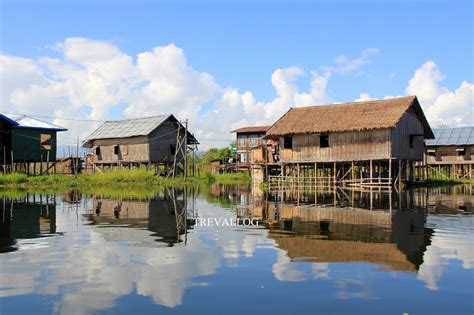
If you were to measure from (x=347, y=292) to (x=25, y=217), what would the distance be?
1142 centimetres

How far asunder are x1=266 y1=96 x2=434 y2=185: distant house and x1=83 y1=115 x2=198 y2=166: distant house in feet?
39.2

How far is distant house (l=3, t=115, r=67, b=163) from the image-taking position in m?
35.0

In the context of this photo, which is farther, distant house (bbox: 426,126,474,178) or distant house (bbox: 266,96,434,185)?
distant house (bbox: 426,126,474,178)

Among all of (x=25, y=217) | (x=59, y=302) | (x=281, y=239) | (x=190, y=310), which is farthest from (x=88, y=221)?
(x=190, y=310)

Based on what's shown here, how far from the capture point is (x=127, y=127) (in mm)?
42500

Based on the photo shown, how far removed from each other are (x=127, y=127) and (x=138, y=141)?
115 inches

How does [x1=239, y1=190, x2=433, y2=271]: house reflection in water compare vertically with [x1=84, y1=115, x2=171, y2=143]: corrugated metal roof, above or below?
below

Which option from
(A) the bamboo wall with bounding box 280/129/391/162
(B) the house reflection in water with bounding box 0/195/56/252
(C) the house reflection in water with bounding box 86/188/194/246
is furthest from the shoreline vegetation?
(C) the house reflection in water with bounding box 86/188/194/246

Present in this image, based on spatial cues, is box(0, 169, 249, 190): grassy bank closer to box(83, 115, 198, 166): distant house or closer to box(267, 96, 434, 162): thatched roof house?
box(83, 115, 198, 166): distant house

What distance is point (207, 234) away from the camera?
10625mm

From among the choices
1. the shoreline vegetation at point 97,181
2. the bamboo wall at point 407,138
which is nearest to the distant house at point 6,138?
the shoreline vegetation at point 97,181

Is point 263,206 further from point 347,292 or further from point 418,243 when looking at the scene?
point 347,292

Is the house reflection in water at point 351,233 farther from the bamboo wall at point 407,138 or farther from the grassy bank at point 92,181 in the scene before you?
the grassy bank at point 92,181

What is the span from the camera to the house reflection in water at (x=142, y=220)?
10446 mm
